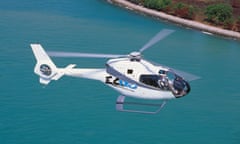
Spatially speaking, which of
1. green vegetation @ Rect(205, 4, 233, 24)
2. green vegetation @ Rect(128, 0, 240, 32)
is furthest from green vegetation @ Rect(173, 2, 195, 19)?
green vegetation @ Rect(205, 4, 233, 24)

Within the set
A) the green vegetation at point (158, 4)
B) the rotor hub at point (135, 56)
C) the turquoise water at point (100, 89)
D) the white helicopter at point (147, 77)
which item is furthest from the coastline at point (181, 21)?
the rotor hub at point (135, 56)

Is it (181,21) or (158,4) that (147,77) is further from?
(158,4)

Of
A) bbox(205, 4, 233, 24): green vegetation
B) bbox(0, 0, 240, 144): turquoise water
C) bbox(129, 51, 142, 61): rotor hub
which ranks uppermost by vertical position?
A: bbox(129, 51, 142, 61): rotor hub

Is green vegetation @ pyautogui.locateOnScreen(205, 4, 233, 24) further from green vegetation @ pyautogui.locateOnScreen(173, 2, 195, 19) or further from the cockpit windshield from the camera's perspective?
the cockpit windshield

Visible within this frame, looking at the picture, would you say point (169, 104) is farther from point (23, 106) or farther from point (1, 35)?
point (1, 35)

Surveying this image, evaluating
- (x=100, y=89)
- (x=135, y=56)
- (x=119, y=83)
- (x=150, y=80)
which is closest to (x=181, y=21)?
(x=100, y=89)

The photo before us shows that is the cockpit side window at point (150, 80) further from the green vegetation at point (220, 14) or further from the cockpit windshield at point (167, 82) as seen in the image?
the green vegetation at point (220, 14)

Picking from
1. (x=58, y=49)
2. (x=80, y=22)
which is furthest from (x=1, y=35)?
(x=80, y=22)
